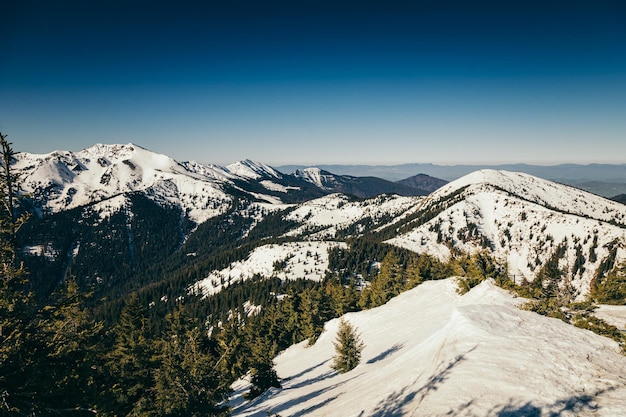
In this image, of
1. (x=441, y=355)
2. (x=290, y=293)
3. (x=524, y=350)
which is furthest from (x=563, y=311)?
(x=290, y=293)

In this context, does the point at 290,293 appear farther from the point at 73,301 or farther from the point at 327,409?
the point at 73,301

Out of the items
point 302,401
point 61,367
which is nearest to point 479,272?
point 302,401

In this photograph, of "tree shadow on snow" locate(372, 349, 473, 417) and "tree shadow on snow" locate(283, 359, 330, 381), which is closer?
"tree shadow on snow" locate(372, 349, 473, 417)

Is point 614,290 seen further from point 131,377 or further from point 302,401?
point 131,377

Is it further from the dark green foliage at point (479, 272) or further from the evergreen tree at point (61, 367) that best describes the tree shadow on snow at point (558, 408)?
the dark green foliage at point (479, 272)

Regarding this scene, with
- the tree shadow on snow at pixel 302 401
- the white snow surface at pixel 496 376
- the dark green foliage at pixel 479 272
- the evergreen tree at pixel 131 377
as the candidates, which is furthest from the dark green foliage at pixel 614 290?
the evergreen tree at pixel 131 377

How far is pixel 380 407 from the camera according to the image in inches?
567

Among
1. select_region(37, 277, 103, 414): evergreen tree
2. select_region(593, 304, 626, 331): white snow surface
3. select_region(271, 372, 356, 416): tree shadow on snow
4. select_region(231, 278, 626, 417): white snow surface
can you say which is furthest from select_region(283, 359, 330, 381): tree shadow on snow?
select_region(593, 304, 626, 331): white snow surface

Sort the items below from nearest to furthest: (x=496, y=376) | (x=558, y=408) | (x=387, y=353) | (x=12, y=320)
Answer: (x=558, y=408) < (x=12, y=320) < (x=496, y=376) < (x=387, y=353)

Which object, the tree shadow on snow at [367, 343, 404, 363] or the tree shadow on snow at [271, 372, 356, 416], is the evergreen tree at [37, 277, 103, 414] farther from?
the tree shadow on snow at [367, 343, 404, 363]

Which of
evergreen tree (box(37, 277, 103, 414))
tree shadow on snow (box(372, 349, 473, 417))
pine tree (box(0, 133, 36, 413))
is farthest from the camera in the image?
tree shadow on snow (box(372, 349, 473, 417))

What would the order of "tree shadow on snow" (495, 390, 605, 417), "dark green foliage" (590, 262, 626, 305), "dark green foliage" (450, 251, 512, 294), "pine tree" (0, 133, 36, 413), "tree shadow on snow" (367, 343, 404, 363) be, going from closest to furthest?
"tree shadow on snow" (495, 390, 605, 417) → "pine tree" (0, 133, 36, 413) → "dark green foliage" (590, 262, 626, 305) → "tree shadow on snow" (367, 343, 404, 363) → "dark green foliage" (450, 251, 512, 294)

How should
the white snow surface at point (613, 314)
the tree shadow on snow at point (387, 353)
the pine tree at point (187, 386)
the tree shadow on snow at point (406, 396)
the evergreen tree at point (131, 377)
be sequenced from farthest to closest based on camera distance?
the tree shadow on snow at point (387, 353)
the white snow surface at point (613, 314)
the evergreen tree at point (131, 377)
the pine tree at point (187, 386)
the tree shadow on snow at point (406, 396)

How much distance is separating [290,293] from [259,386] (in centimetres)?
3963
